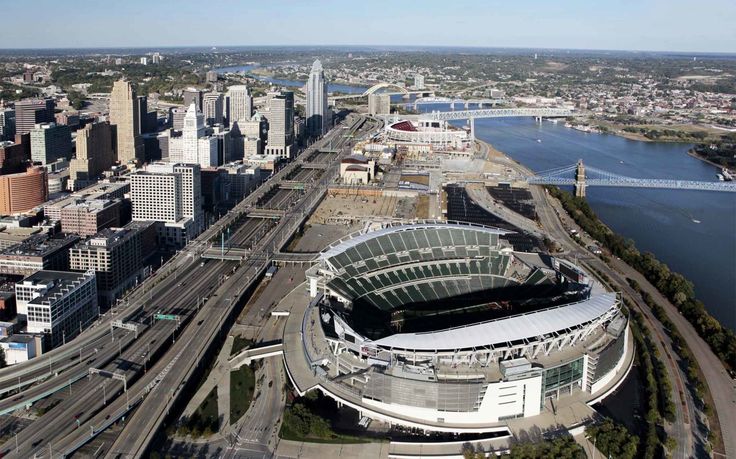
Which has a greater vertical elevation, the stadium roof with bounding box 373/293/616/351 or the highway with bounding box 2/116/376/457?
the stadium roof with bounding box 373/293/616/351

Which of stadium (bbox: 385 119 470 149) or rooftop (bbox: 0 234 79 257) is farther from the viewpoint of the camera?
stadium (bbox: 385 119 470 149)

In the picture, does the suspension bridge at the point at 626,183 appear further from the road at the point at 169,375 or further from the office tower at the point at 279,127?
the road at the point at 169,375

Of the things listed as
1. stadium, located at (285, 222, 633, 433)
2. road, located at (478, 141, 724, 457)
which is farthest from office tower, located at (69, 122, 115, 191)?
road, located at (478, 141, 724, 457)

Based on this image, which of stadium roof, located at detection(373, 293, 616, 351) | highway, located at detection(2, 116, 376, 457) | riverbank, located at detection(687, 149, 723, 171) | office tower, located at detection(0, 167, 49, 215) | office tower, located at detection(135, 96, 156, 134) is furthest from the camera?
riverbank, located at detection(687, 149, 723, 171)

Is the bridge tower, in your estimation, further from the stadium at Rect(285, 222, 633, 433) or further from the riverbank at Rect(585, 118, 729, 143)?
the riverbank at Rect(585, 118, 729, 143)

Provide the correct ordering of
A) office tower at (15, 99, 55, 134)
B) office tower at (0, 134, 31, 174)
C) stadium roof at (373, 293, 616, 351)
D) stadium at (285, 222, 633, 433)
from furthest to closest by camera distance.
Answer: office tower at (15, 99, 55, 134), office tower at (0, 134, 31, 174), stadium roof at (373, 293, 616, 351), stadium at (285, 222, 633, 433)

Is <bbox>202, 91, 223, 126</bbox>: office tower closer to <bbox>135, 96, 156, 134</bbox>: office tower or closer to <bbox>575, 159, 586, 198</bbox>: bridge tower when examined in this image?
<bbox>135, 96, 156, 134</bbox>: office tower

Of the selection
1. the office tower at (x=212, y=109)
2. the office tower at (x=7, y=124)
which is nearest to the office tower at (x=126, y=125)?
the office tower at (x=7, y=124)

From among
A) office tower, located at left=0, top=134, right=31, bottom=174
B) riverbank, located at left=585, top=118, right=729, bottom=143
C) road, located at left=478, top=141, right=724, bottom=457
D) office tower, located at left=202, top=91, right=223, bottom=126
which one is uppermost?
office tower, located at left=202, top=91, right=223, bottom=126

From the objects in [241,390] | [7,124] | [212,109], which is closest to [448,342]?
[241,390]
